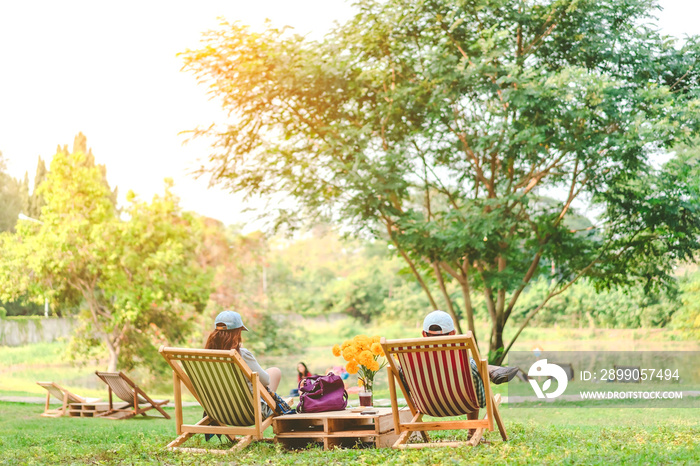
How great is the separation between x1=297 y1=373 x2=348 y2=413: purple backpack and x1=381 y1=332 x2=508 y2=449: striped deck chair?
596 millimetres

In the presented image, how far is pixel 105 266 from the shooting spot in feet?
52.0

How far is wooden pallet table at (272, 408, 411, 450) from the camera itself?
15.9ft

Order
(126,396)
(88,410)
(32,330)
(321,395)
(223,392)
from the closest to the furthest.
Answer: (223,392) → (321,395) → (126,396) → (88,410) → (32,330)

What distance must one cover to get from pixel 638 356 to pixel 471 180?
33.0 ft

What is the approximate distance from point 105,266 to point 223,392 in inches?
475

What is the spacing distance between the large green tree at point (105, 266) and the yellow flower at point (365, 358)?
1107 cm

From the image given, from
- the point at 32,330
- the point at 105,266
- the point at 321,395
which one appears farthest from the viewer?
the point at 32,330

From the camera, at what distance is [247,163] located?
45.7 feet

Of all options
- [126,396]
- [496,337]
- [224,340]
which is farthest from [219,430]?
[496,337]

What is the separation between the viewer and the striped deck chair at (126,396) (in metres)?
8.42

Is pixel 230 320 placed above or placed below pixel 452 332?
above

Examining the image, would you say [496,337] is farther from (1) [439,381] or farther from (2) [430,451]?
(2) [430,451]

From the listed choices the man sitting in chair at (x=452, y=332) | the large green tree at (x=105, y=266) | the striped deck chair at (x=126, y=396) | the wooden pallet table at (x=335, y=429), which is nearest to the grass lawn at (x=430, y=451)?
the wooden pallet table at (x=335, y=429)

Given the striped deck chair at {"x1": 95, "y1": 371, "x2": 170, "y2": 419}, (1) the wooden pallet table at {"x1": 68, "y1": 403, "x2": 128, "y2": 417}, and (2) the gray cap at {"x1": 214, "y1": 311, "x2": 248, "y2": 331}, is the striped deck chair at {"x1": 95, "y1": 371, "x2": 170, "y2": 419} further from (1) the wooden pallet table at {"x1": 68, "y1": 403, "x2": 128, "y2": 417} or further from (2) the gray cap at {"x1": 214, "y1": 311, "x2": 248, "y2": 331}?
(2) the gray cap at {"x1": 214, "y1": 311, "x2": 248, "y2": 331}
